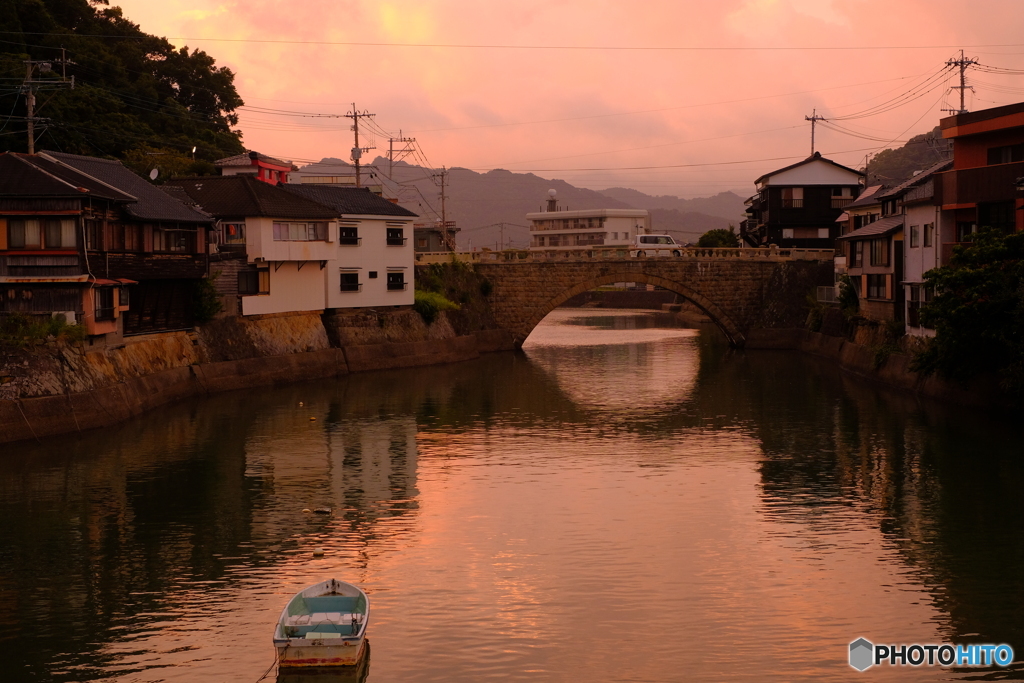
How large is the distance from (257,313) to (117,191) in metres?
8.58

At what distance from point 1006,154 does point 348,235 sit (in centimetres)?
2410

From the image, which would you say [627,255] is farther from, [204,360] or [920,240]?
[204,360]

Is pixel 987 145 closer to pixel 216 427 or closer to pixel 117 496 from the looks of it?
pixel 216 427

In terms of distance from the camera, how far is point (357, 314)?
40875mm

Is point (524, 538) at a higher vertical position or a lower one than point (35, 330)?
lower

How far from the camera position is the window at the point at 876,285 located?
37.3 m

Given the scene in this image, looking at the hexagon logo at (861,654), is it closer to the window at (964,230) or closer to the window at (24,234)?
the window at (964,230)

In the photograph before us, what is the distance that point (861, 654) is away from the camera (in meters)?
12.6

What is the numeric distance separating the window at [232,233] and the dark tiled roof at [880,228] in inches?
910

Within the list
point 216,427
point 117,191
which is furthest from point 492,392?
point 117,191

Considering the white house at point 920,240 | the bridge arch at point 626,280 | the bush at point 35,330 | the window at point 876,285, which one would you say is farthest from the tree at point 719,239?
the bush at point 35,330

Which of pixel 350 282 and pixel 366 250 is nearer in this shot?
pixel 350 282


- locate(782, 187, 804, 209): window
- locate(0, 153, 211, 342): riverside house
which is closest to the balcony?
locate(0, 153, 211, 342): riverside house

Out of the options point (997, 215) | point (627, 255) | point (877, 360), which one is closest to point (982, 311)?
point (997, 215)
